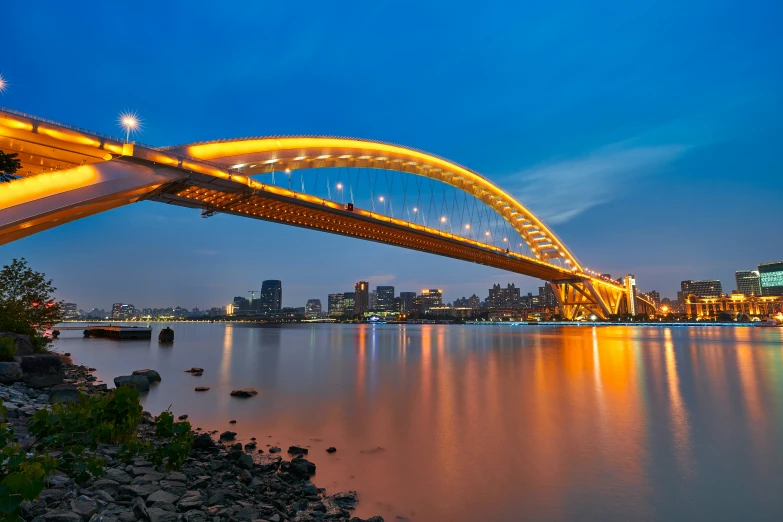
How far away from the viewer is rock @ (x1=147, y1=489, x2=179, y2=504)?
4.31m

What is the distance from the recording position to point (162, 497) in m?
4.39

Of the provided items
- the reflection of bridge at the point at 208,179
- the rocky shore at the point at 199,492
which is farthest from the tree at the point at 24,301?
the rocky shore at the point at 199,492

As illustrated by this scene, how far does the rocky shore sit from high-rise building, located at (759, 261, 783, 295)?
19259 centimetres

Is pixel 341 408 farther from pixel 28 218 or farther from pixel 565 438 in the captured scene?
pixel 28 218

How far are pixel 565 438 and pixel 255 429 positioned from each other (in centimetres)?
649

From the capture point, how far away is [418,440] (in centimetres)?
844

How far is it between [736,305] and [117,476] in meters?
165

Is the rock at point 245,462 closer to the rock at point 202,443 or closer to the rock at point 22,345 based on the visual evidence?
the rock at point 202,443

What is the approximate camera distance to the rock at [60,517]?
344 centimetres

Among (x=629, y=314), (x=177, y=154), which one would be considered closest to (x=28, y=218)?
(x=177, y=154)

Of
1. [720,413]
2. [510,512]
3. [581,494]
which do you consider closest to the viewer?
[510,512]

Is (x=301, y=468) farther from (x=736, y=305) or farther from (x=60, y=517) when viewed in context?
(x=736, y=305)

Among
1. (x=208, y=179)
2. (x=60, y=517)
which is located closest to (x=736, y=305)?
(x=208, y=179)

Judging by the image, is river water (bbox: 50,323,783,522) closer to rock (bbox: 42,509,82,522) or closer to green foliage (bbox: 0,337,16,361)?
rock (bbox: 42,509,82,522)
